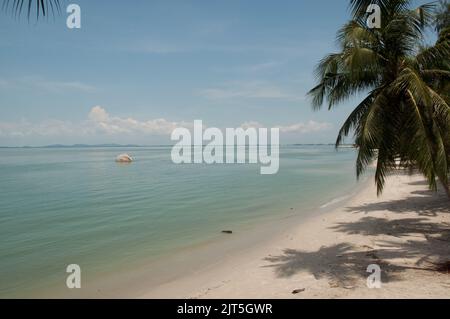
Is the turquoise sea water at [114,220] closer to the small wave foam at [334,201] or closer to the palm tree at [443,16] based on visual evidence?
the small wave foam at [334,201]

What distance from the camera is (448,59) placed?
27.8 ft

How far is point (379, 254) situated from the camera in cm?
1012

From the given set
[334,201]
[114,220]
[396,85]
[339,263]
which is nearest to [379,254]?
[339,263]

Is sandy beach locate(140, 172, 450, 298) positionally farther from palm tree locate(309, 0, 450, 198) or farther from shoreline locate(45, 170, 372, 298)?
palm tree locate(309, 0, 450, 198)

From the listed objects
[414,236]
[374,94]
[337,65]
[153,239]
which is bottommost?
[153,239]

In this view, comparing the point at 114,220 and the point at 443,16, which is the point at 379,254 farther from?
the point at 114,220

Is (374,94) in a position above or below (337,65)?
below

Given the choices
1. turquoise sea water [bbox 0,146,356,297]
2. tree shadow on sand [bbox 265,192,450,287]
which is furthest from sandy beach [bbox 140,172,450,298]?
turquoise sea water [bbox 0,146,356,297]

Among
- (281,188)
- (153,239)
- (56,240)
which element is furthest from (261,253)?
(281,188)

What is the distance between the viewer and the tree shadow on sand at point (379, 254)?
870 centimetres
